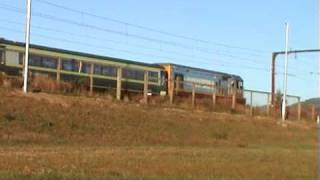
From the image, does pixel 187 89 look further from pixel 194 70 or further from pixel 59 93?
pixel 59 93

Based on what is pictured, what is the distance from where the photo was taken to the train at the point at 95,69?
42781mm

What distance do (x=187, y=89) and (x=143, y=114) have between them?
574 inches

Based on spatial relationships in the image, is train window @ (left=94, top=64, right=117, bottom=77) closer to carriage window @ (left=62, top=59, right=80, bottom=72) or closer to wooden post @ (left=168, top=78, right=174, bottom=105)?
carriage window @ (left=62, top=59, right=80, bottom=72)

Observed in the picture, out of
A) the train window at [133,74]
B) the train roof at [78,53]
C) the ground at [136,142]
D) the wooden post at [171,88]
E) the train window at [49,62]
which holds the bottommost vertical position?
the ground at [136,142]

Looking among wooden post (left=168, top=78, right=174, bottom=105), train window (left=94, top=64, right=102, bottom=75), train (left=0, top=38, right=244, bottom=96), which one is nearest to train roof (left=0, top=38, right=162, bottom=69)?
train (left=0, top=38, right=244, bottom=96)

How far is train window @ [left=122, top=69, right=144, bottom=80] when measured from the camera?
49.7 metres

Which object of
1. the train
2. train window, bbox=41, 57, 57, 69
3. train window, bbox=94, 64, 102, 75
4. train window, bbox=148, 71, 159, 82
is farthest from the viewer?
train window, bbox=148, 71, 159, 82

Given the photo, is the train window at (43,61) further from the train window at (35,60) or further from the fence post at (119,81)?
the fence post at (119,81)

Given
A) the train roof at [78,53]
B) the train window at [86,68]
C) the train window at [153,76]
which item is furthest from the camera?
the train window at [153,76]

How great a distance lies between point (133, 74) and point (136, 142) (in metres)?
16.9

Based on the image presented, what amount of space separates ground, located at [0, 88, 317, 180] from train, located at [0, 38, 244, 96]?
15.1ft

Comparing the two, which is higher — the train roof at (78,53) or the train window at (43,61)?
the train roof at (78,53)

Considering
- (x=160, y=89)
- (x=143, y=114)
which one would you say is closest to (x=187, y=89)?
(x=160, y=89)

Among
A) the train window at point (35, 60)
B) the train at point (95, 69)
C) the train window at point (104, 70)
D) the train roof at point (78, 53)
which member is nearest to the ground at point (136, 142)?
the train at point (95, 69)
